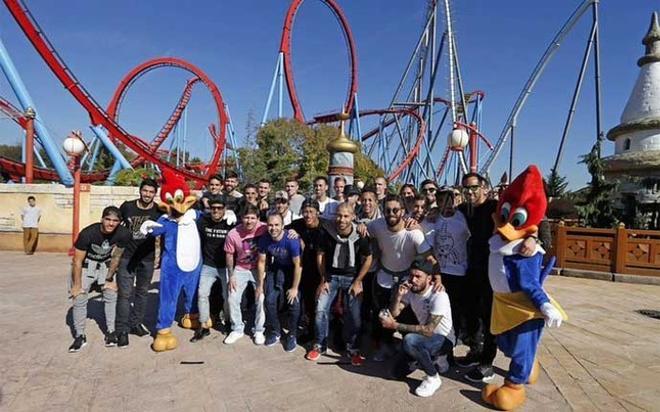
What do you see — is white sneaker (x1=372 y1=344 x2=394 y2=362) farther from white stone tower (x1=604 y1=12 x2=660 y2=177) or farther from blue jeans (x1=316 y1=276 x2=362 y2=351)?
white stone tower (x1=604 y1=12 x2=660 y2=177)

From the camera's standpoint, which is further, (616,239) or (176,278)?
(616,239)

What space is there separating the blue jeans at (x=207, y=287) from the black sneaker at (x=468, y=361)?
2179mm

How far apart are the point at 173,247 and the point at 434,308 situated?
2.32 metres

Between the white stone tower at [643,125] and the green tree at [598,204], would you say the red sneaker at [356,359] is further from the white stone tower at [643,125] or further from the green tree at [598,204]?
the white stone tower at [643,125]

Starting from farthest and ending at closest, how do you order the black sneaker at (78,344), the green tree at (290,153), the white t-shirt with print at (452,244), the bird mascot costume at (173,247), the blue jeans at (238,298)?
the green tree at (290,153), the blue jeans at (238,298), the bird mascot costume at (173,247), the black sneaker at (78,344), the white t-shirt with print at (452,244)

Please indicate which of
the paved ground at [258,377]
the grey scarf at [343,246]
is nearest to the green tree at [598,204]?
the paved ground at [258,377]

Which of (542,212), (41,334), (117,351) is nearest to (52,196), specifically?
(41,334)

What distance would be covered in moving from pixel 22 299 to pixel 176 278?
295 cm

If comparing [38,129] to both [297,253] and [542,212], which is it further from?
[542,212]

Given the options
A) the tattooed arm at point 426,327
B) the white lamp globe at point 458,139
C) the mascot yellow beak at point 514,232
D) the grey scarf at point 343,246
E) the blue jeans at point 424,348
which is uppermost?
the white lamp globe at point 458,139

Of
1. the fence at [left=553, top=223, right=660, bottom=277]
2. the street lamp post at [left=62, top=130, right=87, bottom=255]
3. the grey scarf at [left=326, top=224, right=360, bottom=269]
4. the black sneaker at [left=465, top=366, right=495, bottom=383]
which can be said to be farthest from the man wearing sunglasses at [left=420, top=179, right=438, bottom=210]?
the street lamp post at [left=62, top=130, right=87, bottom=255]

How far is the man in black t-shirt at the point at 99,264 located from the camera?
3330mm

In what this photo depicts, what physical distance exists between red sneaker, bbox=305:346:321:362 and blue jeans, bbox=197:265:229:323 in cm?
101

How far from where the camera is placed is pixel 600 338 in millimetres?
3996
